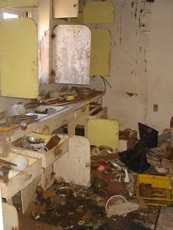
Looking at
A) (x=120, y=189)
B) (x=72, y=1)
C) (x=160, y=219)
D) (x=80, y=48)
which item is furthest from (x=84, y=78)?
(x=160, y=219)

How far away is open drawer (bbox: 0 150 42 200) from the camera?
4.85 ft

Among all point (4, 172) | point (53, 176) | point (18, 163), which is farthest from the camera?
point (53, 176)

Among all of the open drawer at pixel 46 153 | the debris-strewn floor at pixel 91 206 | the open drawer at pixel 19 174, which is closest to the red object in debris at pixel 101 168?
the debris-strewn floor at pixel 91 206

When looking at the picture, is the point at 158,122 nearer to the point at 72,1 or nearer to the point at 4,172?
the point at 72,1

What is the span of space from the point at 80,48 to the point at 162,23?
1.22m

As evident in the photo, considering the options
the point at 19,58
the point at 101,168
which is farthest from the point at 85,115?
the point at 19,58

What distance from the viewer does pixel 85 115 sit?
3.19 m

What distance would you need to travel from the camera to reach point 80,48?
3.25m

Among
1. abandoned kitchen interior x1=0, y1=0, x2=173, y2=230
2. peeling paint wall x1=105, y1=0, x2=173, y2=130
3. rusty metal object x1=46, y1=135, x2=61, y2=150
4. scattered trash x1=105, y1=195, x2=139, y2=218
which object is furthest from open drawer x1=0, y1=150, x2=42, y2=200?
peeling paint wall x1=105, y1=0, x2=173, y2=130

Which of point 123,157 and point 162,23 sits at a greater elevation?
point 162,23

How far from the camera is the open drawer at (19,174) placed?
4.85 ft

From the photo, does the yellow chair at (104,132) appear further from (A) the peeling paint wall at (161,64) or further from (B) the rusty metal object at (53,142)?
(B) the rusty metal object at (53,142)

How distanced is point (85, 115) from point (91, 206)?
3.43ft

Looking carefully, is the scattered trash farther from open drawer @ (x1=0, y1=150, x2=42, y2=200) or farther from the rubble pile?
open drawer @ (x1=0, y1=150, x2=42, y2=200)
